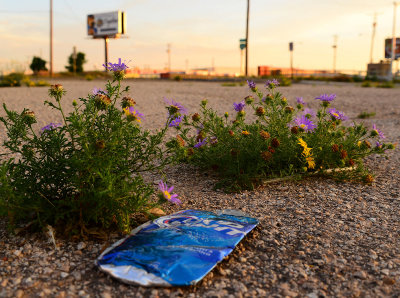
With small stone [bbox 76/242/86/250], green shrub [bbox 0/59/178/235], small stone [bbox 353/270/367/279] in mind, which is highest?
green shrub [bbox 0/59/178/235]

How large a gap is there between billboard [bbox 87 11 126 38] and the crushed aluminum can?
42.8m

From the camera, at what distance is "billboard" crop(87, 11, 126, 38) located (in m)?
42.3

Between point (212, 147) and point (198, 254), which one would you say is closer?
point (198, 254)

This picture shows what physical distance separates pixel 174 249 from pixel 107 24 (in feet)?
146

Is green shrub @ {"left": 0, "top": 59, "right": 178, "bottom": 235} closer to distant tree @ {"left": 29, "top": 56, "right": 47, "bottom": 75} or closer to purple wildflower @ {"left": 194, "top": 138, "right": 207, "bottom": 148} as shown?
purple wildflower @ {"left": 194, "top": 138, "right": 207, "bottom": 148}

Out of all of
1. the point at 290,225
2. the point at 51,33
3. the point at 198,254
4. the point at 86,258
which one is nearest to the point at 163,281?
the point at 198,254

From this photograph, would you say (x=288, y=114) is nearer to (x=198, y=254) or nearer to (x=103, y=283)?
(x=198, y=254)

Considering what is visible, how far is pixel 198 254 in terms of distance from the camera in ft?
5.57

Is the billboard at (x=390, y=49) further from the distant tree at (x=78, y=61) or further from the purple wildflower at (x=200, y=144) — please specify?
the purple wildflower at (x=200, y=144)

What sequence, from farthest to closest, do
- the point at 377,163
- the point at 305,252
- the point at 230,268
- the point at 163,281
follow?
the point at 377,163 < the point at 305,252 < the point at 230,268 < the point at 163,281

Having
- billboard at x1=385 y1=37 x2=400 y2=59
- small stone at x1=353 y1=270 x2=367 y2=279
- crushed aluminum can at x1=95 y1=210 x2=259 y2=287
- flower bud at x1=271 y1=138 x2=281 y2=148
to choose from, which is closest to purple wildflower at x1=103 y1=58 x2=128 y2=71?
crushed aluminum can at x1=95 y1=210 x2=259 y2=287

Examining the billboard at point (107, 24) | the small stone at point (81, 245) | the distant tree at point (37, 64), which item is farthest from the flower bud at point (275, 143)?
the distant tree at point (37, 64)

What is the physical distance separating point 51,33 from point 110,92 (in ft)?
112

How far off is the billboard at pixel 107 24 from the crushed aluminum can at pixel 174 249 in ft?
140
